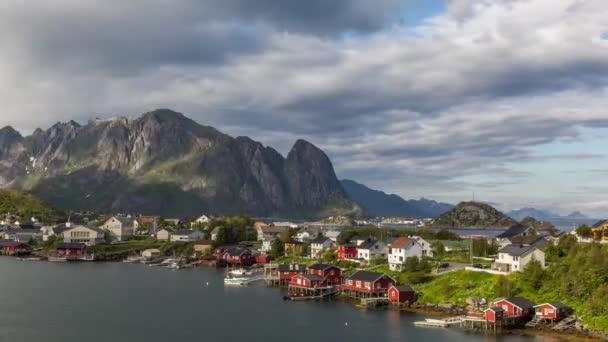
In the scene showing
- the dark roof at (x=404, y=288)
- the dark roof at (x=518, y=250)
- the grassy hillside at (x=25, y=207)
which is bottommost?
the dark roof at (x=404, y=288)

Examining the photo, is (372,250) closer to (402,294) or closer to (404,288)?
(404,288)

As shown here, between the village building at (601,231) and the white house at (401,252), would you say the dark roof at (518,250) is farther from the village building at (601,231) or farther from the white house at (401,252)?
the village building at (601,231)

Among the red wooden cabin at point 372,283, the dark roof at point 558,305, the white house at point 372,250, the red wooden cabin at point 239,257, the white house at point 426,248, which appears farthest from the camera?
the red wooden cabin at point 239,257

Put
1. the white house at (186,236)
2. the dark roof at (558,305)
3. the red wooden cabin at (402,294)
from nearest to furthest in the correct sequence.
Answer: the dark roof at (558,305) < the red wooden cabin at (402,294) < the white house at (186,236)

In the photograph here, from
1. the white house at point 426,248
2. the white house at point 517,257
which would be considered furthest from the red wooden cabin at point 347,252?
the white house at point 517,257

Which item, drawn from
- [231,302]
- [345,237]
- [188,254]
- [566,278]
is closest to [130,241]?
[188,254]

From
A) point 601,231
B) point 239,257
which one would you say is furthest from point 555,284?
point 239,257

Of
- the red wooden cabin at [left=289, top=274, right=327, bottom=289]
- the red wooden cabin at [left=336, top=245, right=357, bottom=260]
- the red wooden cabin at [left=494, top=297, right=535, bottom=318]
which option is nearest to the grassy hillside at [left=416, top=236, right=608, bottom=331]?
the red wooden cabin at [left=494, top=297, right=535, bottom=318]
